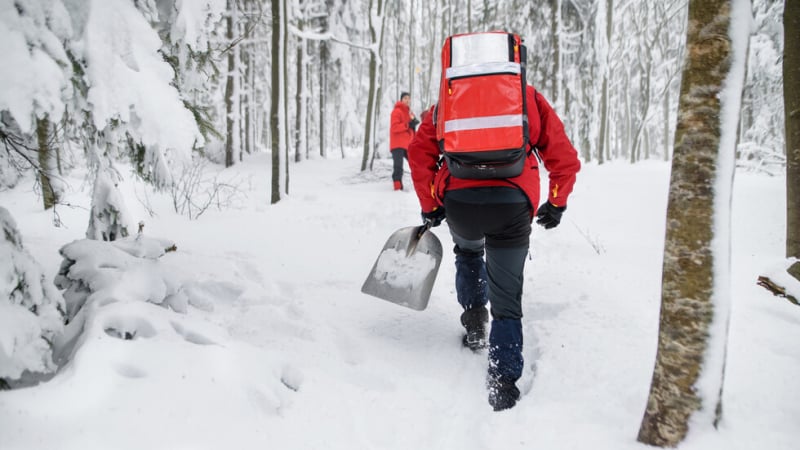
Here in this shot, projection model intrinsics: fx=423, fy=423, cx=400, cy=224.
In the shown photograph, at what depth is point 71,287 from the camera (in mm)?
2787

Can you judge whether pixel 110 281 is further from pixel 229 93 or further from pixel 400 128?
pixel 229 93

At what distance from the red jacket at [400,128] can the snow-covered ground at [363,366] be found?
17.5 feet

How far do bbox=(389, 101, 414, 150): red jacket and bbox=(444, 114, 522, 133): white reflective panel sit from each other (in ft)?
25.4

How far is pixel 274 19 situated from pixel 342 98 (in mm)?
13848

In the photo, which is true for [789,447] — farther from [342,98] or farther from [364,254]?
[342,98]

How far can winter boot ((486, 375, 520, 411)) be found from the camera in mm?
2438

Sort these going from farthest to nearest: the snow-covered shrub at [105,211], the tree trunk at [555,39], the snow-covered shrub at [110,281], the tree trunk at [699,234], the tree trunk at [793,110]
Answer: the tree trunk at [555,39] < the snow-covered shrub at [105,211] < the tree trunk at [793,110] < the snow-covered shrub at [110,281] < the tree trunk at [699,234]

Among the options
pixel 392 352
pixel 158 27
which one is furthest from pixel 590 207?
pixel 158 27

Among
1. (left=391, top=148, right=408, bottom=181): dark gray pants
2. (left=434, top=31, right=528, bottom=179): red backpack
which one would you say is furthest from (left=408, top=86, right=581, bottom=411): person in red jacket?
(left=391, top=148, right=408, bottom=181): dark gray pants

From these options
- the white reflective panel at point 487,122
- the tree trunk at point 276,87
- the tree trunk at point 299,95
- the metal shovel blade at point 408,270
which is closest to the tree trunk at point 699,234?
the white reflective panel at point 487,122

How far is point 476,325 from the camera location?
10.2ft

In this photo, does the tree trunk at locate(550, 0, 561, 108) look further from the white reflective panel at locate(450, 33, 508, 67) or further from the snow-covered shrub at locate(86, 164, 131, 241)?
the snow-covered shrub at locate(86, 164, 131, 241)

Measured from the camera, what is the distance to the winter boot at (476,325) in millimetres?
3115

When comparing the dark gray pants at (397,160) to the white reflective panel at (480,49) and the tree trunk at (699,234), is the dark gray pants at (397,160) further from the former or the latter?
the tree trunk at (699,234)
